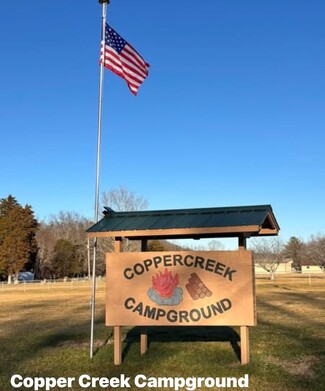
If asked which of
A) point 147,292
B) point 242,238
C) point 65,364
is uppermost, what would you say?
point 242,238

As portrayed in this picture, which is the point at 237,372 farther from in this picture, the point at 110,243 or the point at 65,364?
the point at 110,243

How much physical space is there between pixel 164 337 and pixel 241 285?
155 inches

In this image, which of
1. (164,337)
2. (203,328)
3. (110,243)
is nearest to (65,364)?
(164,337)

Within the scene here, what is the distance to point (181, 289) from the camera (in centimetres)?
844

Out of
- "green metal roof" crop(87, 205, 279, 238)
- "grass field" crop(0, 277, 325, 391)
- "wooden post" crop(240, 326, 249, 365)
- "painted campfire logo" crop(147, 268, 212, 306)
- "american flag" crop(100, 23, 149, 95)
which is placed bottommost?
"grass field" crop(0, 277, 325, 391)

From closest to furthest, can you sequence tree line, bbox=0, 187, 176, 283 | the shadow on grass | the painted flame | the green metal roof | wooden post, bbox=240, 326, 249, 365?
wooden post, bbox=240, 326, 249, 365, the green metal roof, the painted flame, the shadow on grass, tree line, bbox=0, 187, 176, 283

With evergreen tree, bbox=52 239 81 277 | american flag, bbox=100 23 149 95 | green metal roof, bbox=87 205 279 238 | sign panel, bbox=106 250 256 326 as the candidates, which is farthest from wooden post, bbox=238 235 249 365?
evergreen tree, bbox=52 239 81 277

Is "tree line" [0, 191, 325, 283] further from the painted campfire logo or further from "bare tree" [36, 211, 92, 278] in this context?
the painted campfire logo

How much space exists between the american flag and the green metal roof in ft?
10.2

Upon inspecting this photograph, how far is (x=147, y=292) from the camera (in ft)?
28.2

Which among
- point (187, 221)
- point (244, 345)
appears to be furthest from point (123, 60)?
point (244, 345)

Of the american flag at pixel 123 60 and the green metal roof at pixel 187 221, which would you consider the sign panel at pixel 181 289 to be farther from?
the american flag at pixel 123 60

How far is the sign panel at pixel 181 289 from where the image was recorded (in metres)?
8.21

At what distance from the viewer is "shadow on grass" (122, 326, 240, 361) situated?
1073cm
